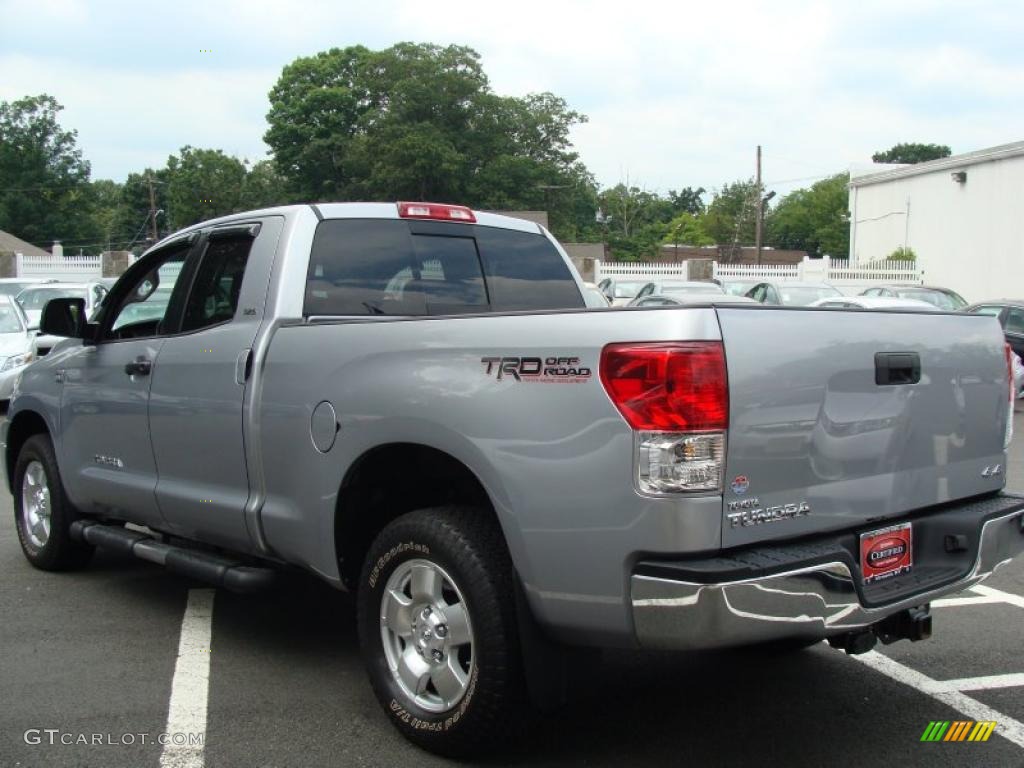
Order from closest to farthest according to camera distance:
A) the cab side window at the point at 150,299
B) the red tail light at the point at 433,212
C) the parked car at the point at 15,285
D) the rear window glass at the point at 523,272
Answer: the red tail light at the point at 433,212
the rear window glass at the point at 523,272
the cab side window at the point at 150,299
the parked car at the point at 15,285

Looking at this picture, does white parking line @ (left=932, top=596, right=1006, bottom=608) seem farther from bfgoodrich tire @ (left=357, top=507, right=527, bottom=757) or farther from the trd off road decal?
the trd off road decal

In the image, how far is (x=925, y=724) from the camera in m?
3.86

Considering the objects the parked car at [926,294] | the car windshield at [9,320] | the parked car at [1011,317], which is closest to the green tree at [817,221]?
the parked car at [926,294]

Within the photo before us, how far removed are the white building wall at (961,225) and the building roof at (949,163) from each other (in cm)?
16

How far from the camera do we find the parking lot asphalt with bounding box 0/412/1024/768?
3.60m

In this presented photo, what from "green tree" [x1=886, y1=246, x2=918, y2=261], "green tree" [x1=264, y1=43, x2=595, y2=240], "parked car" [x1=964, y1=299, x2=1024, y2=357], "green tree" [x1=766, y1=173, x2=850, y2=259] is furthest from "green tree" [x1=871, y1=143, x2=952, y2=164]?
"parked car" [x1=964, y1=299, x2=1024, y2=357]

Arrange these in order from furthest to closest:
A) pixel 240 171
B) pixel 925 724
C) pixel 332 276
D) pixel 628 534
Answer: pixel 240 171, pixel 332 276, pixel 925 724, pixel 628 534

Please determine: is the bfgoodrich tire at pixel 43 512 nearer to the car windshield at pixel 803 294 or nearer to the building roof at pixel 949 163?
the car windshield at pixel 803 294

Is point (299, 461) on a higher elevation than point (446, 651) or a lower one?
higher

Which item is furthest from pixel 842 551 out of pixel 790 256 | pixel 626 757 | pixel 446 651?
pixel 790 256

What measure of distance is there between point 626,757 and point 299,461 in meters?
1.68

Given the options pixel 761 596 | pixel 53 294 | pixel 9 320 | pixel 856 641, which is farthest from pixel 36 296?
pixel 761 596

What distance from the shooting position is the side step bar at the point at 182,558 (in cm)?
424

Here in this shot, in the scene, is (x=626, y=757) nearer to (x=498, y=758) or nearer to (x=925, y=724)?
(x=498, y=758)
